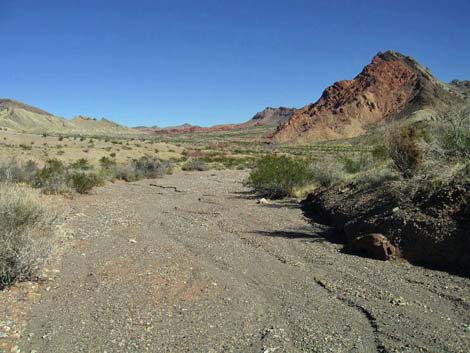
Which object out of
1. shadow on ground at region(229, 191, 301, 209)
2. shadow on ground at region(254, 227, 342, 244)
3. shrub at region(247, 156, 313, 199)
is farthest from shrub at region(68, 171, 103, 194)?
shadow on ground at region(254, 227, 342, 244)

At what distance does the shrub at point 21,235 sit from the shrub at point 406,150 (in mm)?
9570

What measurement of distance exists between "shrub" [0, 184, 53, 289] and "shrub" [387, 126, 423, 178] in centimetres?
957

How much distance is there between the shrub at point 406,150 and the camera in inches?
525

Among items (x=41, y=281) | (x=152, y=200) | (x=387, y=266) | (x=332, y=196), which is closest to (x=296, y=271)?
(x=387, y=266)

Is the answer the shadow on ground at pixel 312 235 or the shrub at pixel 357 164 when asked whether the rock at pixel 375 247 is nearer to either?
the shadow on ground at pixel 312 235

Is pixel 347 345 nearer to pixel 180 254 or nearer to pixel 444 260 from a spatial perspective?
pixel 444 260

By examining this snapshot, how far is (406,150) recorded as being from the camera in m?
13.8

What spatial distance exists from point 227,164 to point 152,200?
89.0ft

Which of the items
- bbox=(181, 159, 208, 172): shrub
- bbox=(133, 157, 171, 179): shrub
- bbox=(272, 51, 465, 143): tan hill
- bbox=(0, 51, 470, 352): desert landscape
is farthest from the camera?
bbox=(272, 51, 465, 143): tan hill

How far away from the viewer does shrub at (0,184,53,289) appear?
7.49 meters

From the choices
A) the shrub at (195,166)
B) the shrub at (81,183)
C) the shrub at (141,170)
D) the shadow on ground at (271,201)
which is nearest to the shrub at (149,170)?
the shrub at (141,170)

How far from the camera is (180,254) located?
1009 cm

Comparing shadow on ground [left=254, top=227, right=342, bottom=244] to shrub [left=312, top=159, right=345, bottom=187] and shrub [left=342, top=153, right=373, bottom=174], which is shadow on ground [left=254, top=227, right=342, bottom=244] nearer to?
shrub [left=312, top=159, right=345, bottom=187]

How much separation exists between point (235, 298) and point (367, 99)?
113767 millimetres
